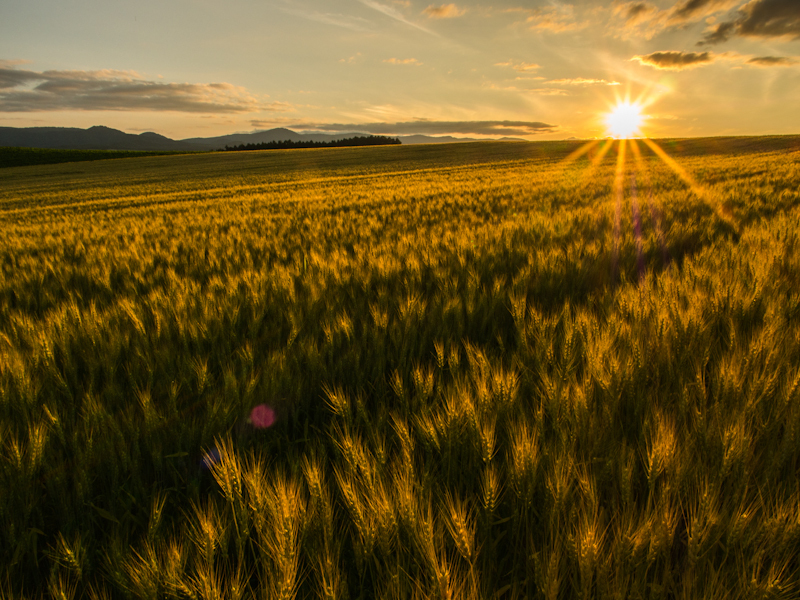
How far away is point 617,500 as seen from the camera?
94 cm

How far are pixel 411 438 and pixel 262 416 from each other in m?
0.59

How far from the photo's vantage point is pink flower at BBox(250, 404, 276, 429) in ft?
4.56

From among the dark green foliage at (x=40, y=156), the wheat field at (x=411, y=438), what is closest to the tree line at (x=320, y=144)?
the dark green foliage at (x=40, y=156)

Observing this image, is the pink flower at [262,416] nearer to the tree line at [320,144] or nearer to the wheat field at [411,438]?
the wheat field at [411,438]

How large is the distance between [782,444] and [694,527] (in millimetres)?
513

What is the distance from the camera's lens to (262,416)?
4.62ft

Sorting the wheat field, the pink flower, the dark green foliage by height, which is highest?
the dark green foliage

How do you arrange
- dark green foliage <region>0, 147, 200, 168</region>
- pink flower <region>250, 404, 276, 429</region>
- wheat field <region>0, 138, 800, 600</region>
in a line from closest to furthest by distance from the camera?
1. wheat field <region>0, 138, 800, 600</region>
2. pink flower <region>250, 404, 276, 429</region>
3. dark green foliage <region>0, 147, 200, 168</region>

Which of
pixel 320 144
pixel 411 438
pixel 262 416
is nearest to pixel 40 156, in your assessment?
pixel 320 144

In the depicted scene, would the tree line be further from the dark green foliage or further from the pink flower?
the pink flower

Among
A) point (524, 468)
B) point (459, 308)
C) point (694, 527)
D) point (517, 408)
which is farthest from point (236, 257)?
point (694, 527)

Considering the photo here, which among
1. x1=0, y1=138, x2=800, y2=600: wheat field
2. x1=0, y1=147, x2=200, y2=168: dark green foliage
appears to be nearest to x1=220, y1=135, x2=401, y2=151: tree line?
x1=0, y1=147, x2=200, y2=168: dark green foliage

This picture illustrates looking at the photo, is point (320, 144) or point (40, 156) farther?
point (320, 144)

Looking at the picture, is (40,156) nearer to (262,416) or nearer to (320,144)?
(320,144)
